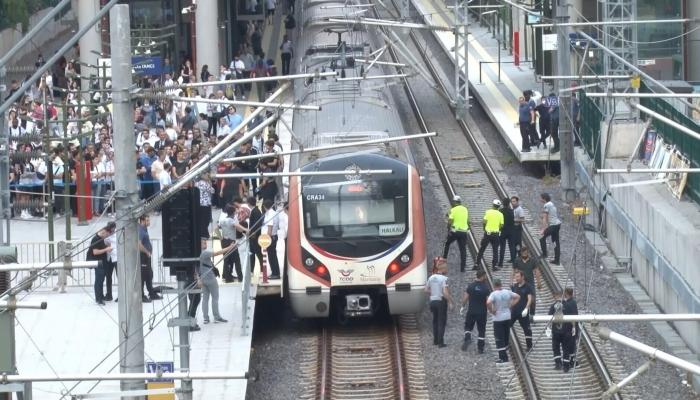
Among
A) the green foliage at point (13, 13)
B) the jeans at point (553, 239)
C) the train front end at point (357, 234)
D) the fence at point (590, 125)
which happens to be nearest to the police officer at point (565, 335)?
the train front end at point (357, 234)

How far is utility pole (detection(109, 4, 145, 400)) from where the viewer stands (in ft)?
53.9

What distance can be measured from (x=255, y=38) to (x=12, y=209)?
672 inches

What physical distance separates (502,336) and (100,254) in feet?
20.2

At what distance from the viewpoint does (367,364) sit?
79.0 feet

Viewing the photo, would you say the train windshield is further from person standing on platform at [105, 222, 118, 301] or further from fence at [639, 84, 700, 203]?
fence at [639, 84, 700, 203]

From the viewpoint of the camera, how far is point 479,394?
882 inches

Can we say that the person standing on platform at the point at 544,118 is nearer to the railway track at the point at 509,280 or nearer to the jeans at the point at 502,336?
the railway track at the point at 509,280

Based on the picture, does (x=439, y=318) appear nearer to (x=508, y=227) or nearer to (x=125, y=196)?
(x=508, y=227)

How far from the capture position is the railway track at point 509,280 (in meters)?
22.5

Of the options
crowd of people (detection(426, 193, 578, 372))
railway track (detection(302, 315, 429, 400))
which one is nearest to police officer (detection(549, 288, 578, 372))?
crowd of people (detection(426, 193, 578, 372))

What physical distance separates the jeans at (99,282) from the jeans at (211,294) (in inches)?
68.7

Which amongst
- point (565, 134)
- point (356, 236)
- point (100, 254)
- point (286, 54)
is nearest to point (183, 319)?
point (356, 236)

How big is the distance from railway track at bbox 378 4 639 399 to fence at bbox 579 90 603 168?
6.23ft

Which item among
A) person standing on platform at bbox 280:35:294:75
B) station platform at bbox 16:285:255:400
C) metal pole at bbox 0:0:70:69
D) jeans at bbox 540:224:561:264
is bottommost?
station platform at bbox 16:285:255:400
